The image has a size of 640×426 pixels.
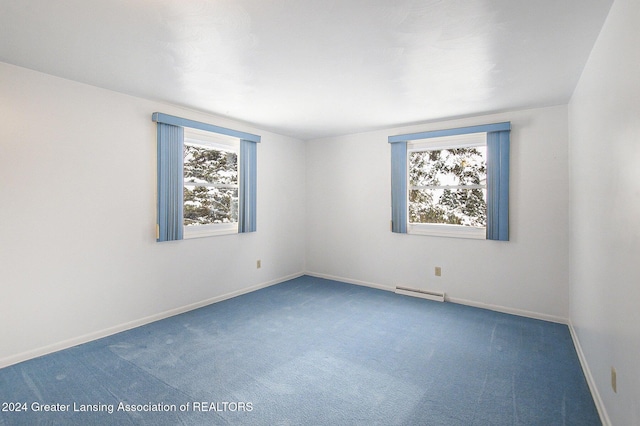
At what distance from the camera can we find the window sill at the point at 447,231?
4.05 m

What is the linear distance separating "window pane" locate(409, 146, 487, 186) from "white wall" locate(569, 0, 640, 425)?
1426 millimetres

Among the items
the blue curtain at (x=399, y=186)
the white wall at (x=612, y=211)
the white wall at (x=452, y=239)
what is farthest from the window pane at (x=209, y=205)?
the white wall at (x=612, y=211)

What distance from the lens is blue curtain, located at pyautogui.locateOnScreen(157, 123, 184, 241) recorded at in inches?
137

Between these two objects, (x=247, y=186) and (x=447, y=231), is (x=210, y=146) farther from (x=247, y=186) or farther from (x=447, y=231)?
(x=447, y=231)

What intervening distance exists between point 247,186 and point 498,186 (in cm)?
328

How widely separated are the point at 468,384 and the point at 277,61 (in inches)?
111

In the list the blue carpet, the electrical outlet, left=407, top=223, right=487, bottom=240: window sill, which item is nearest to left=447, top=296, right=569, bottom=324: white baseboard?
the blue carpet

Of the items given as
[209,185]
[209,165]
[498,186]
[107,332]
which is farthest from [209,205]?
[498,186]

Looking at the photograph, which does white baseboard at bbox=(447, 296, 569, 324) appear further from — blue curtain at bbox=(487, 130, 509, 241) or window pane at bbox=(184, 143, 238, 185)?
window pane at bbox=(184, 143, 238, 185)

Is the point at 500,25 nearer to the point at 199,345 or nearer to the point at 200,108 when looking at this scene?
the point at 200,108

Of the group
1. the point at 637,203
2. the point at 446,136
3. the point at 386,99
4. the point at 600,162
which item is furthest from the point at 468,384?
the point at 446,136

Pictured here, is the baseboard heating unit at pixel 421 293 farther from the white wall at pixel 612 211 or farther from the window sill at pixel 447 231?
the white wall at pixel 612 211

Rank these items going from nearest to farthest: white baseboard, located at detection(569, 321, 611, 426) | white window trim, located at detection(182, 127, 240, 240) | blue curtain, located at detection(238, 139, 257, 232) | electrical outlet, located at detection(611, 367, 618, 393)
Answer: electrical outlet, located at detection(611, 367, 618, 393)
white baseboard, located at detection(569, 321, 611, 426)
white window trim, located at detection(182, 127, 240, 240)
blue curtain, located at detection(238, 139, 257, 232)

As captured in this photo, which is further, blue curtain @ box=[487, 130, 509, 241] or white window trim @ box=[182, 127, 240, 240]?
white window trim @ box=[182, 127, 240, 240]
